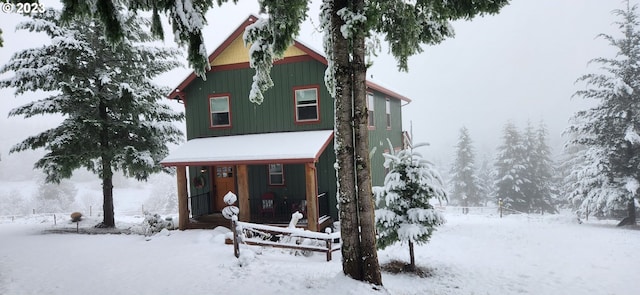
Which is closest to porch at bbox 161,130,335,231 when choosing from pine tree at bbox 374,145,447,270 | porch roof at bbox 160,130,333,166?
porch roof at bbox 160,130,333,166

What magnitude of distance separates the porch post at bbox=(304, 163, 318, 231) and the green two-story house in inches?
1.3

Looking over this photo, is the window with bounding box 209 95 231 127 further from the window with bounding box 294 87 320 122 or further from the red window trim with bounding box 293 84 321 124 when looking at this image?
the window with bounding box 294 87 320 122

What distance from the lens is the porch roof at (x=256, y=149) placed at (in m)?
11.3

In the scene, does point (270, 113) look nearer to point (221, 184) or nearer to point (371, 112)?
point (221, 184)

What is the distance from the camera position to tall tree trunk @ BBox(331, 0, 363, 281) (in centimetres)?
653

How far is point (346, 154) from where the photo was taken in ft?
21.6

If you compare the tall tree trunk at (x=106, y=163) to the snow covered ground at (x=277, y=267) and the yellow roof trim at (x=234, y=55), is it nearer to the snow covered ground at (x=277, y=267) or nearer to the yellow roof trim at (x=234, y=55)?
the snow covered ground at (x=277, y=267)

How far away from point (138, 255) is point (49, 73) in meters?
7.66

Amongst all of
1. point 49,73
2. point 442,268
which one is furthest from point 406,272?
point 49,73

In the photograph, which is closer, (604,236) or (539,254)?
(539,254)

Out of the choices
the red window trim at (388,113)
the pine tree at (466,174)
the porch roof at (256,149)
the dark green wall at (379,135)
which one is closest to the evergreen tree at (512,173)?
the pine tree at (466,174)

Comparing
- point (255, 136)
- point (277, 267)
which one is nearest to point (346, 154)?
point (277, 267)

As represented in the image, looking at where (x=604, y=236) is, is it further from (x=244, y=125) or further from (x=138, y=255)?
(x=138, y=255)

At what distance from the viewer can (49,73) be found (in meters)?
Result: 12.1
